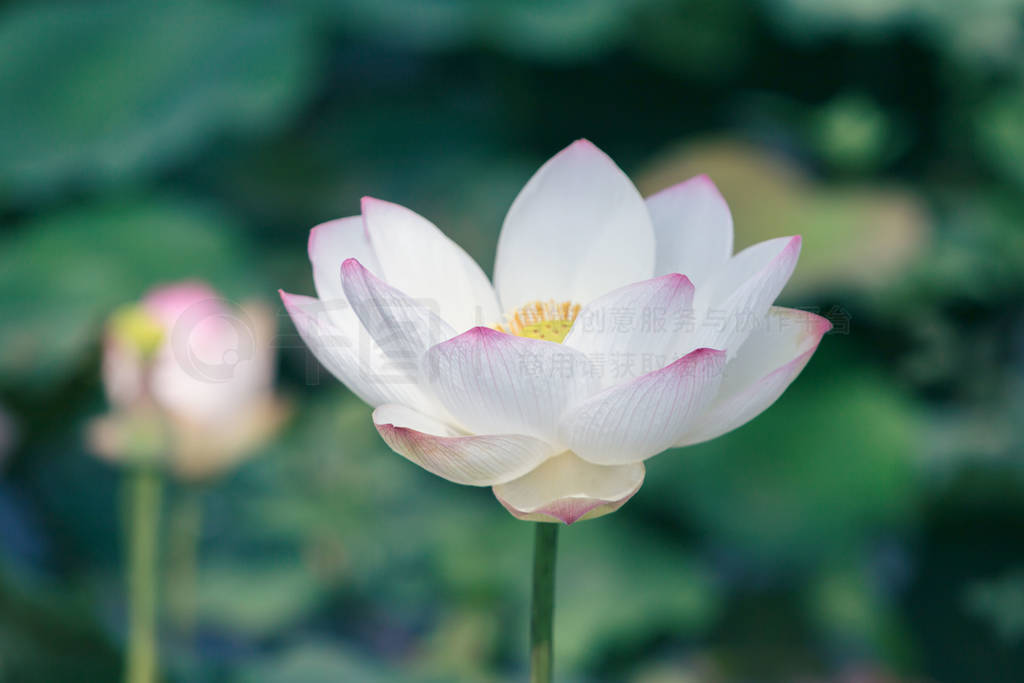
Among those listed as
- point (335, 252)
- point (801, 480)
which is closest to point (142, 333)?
point (335, 252)

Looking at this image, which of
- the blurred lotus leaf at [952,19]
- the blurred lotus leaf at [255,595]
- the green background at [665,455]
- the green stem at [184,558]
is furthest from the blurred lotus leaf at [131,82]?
the blurred lotus leaf at [952,19]

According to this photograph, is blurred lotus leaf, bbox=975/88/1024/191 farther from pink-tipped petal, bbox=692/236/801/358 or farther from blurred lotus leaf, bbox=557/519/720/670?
pink-tipped petal, bbox=692/236/801/358

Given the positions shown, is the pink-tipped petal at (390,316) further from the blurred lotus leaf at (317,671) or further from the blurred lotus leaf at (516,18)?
the blurred lotus leaf at (516,18)

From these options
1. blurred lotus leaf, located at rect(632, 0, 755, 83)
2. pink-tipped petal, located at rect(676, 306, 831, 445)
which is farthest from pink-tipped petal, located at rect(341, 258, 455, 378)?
blurred lotus leaf, located at rect(632, 0, 755, 83)

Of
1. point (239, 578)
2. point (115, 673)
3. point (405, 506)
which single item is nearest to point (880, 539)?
point (405, 506)

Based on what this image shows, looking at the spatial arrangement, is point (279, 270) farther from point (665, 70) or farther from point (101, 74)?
point (665, 70)

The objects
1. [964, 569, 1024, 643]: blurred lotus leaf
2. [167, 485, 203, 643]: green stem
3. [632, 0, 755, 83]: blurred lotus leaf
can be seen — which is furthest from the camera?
[632, 0, 755, 83]: blurred lotus leaf
